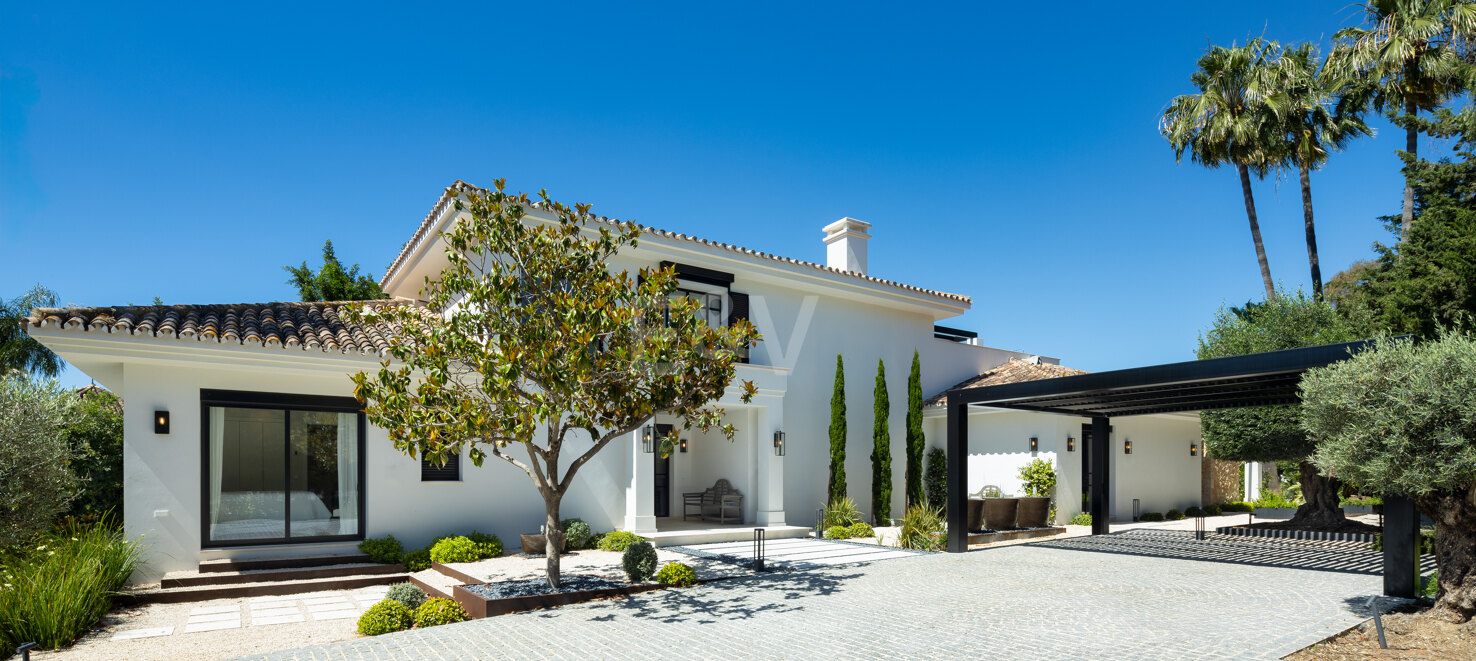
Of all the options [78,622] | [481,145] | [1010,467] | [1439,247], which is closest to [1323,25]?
[1439,247]

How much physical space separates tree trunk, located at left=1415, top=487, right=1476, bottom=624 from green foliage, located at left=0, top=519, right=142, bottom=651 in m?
13.1

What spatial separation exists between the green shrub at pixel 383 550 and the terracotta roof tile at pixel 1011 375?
40.2ft

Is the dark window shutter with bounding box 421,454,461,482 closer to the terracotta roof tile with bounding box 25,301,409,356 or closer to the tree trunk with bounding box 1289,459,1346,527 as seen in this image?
the terracotta roof tile with bounding box 25,301,409,356

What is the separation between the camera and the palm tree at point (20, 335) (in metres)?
24.0

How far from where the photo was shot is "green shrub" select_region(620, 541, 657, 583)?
9.89 m

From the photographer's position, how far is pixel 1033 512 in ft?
55.6

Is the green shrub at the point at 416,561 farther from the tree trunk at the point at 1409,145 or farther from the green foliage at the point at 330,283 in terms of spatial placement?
the tree trunk at the point at 1409,145

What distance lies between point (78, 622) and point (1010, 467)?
56.0 feet

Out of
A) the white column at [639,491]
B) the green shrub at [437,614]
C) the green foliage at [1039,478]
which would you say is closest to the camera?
the green shrub at [437,614]

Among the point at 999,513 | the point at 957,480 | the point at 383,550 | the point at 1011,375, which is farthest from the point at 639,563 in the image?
the point at 1011,375

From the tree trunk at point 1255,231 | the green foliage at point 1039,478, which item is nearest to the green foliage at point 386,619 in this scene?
the green foliage at point 1039,478

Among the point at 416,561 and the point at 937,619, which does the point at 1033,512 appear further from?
the point at 416,561

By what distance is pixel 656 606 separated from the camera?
29.1ft

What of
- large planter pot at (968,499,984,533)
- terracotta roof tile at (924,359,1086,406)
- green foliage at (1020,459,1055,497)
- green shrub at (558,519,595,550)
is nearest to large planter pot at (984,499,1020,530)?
large planter pot at (968,499,984,533)
